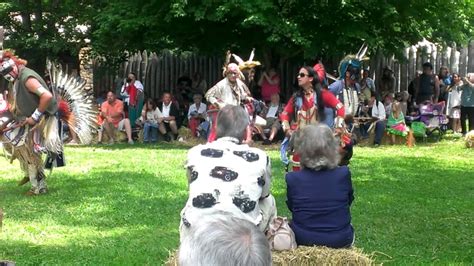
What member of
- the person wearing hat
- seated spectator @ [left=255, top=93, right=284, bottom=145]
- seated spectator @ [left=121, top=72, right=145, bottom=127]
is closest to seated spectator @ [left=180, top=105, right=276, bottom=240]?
seated spectator @ [left=255, top=93, right=284, bottom=145]

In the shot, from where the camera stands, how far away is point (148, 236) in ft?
20.7

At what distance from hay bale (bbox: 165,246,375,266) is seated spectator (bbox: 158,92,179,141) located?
10.9m

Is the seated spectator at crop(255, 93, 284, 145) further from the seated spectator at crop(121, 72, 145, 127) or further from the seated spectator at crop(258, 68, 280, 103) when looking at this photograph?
the seated spectator at crop(121, 72, 145, 127)

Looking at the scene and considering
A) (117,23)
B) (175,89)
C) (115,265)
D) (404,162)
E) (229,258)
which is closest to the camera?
(229,258)

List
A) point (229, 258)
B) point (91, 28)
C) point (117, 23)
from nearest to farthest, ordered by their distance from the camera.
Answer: point (229, 258)
point (117, 23)
point (91, 28)

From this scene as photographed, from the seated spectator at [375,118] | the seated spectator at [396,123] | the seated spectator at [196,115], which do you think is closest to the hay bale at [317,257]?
the seated spectator at [375,118]

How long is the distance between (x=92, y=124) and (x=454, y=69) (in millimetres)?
11462

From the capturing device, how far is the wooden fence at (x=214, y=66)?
17609 mm

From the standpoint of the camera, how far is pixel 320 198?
14.7ft

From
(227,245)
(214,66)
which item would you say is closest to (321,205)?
(227,245)

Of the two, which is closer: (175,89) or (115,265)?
(115,265)

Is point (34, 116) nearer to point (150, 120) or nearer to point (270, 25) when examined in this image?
point (270, 25)

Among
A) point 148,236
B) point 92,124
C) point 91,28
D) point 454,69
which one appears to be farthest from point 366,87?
point 148,236

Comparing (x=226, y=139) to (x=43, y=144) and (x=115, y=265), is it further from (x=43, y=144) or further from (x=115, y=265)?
(x=43, y=144)
